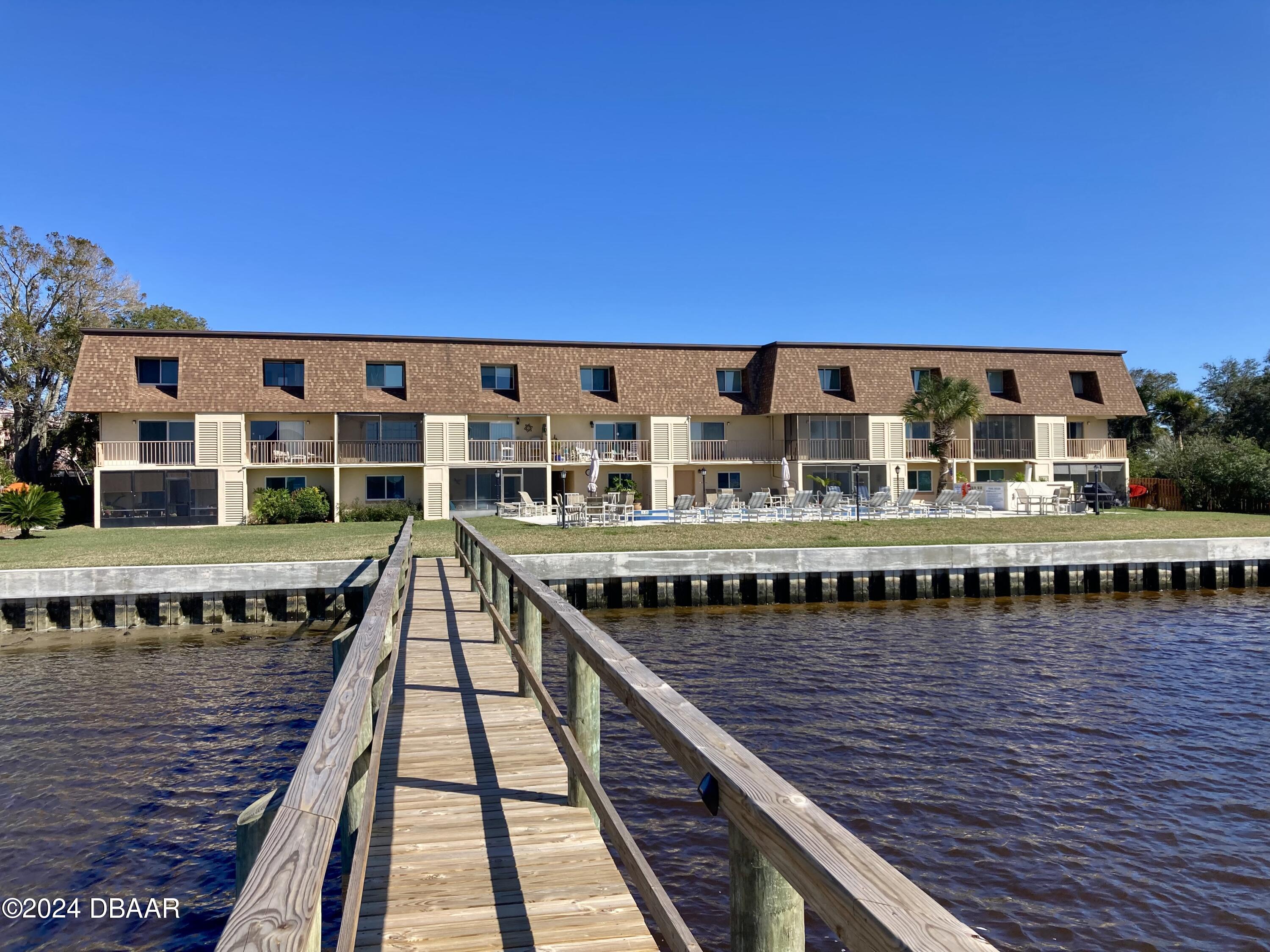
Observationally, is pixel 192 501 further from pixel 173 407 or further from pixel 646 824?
pixel 646 824

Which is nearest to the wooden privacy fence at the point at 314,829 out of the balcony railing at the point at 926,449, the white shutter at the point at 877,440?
the white shutter at the point at 877,440

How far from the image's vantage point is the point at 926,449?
41188 millimetres

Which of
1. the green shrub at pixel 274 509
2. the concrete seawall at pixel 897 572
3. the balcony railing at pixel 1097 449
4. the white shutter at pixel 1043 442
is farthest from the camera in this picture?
the balcony railing at pixel 1097 449

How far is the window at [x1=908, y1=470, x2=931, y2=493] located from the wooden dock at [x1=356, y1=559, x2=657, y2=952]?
3741 centimetres

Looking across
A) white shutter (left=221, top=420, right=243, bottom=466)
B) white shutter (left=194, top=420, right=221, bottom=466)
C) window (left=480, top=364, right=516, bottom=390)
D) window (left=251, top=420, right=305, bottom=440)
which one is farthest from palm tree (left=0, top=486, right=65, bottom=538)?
window (left=480, top=364, right=516, bottom=390)

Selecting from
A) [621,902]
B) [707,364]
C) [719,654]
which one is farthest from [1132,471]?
[621,902]

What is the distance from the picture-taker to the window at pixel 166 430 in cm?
3428

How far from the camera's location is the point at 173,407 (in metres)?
33.8

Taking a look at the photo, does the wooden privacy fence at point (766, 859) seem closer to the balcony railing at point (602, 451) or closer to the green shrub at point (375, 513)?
the green shrub at point (375, 513)

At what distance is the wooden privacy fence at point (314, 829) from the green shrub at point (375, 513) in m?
29.7

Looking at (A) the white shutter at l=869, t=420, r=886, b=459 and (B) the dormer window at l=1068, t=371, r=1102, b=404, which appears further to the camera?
(B) the dormer window at l=1068, t=371, r=1102, b=404

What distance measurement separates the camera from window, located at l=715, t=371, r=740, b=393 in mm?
41594

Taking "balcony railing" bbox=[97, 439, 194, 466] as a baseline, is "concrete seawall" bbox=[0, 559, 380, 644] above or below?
below

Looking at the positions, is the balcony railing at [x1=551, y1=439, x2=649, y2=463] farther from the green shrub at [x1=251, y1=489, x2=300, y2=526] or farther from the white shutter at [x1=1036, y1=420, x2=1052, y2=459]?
the white shutter at [x1=1036, y1=420, x2=1052, y2=459]
